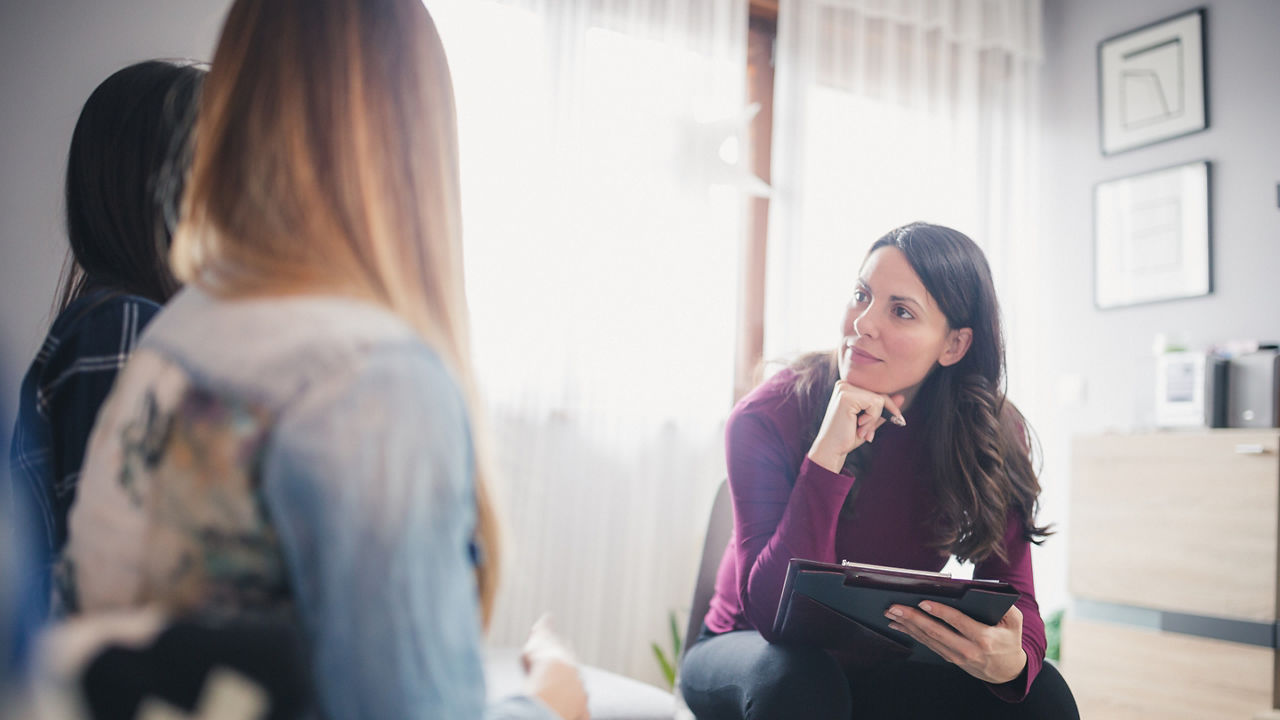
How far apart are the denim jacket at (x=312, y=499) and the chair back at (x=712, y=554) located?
1.17m

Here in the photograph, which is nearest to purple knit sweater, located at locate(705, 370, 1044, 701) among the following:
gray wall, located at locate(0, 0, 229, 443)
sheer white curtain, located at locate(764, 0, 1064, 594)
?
sheer white curtain, located at locate(764, 0, 1064, 594)

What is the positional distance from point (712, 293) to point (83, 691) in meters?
2.38

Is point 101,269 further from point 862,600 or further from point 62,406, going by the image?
point 862,600

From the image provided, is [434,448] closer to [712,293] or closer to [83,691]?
[83,691]

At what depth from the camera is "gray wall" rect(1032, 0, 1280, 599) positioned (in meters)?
2.94

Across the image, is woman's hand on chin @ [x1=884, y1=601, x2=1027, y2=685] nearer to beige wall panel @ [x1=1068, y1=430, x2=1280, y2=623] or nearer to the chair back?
the chair back

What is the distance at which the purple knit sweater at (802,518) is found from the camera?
1331 millimetres

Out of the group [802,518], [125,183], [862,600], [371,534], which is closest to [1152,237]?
[802,518]

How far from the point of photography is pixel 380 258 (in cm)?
59

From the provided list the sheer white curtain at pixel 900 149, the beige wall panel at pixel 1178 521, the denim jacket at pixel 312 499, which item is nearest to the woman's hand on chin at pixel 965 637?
the denim jacket at pixel 312 499

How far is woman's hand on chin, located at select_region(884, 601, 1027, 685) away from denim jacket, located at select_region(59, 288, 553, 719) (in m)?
0.81

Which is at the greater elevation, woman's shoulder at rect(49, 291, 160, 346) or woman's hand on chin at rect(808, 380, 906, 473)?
woman's shoulder at rect(49, 291, 160, 346)

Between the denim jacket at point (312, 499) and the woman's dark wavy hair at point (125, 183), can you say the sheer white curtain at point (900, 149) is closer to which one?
the woman's dark wavy hair at point (125, 183)

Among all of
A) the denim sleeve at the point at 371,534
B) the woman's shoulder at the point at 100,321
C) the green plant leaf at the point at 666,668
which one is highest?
the woman's shoulder at the point at 100,321
